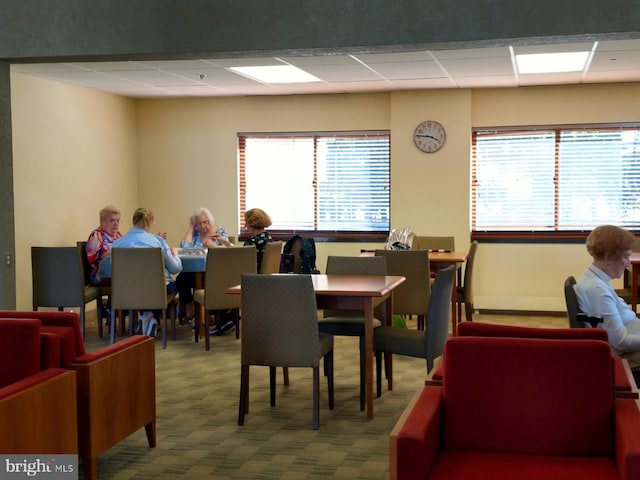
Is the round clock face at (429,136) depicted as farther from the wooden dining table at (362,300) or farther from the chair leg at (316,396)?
the chair leg at (316,396)

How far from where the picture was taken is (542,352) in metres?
2.94

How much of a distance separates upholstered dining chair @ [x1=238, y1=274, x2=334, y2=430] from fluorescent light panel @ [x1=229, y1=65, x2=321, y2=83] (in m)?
3.64


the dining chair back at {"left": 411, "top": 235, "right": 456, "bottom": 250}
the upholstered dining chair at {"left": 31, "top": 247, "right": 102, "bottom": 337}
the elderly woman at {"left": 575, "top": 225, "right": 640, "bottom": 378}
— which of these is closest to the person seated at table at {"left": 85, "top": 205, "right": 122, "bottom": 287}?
the upholstered dining chair at {"left": 31, "top": 247, "right": 102, "bottom": 337}

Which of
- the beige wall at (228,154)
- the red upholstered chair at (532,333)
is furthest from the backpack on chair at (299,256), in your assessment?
the red upholstered chair at (532,333)

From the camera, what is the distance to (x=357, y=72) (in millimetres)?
8281

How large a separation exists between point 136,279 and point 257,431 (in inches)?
115

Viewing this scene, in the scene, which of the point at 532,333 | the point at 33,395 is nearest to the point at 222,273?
the point at 33,395

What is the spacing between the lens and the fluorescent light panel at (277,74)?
8055mm

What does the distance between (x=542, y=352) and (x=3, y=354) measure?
2.12 metres

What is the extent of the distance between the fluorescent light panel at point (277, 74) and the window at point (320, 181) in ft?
4.87

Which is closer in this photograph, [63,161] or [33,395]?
[33,395]

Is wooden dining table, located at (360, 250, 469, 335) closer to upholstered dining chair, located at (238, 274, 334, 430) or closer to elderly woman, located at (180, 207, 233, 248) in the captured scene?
elderly woman, located at (180, 207, 233, 248)

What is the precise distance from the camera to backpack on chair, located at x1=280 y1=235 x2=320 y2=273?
821 centimetres

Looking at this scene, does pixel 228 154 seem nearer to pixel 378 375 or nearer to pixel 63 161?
pixel 63 161
